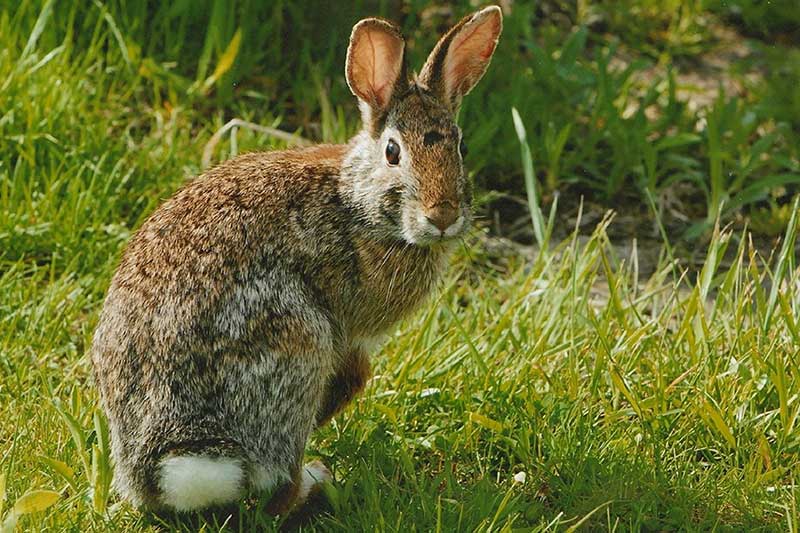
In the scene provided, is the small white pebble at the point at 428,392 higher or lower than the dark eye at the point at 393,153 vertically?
lower

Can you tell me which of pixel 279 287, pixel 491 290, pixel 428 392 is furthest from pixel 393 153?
pixel 491 290

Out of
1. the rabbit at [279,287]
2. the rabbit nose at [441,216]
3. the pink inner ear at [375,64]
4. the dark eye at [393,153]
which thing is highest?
the pink inner ear at [375,64]

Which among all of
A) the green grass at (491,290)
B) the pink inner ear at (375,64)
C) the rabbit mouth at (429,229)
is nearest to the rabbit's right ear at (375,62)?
the pink inner ear at (375,64)

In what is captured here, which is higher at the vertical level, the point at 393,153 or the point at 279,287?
the point at 393,153

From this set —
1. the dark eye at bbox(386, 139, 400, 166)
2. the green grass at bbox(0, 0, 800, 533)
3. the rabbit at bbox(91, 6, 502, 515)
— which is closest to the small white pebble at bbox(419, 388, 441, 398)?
the green grass at bbox(0, 0, 800, 533)

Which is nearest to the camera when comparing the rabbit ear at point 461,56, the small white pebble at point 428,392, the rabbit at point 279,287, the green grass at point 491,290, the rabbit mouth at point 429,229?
the rabbit at point 279,287

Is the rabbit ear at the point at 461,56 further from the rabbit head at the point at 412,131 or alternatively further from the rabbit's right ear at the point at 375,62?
the rabbit's right ear at the point at 375,62

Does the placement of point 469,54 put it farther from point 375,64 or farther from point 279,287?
point 279,287
